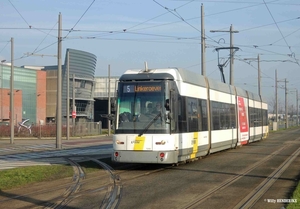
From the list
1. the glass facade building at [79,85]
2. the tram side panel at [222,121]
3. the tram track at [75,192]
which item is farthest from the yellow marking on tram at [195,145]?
the glass facade building at [79,85]

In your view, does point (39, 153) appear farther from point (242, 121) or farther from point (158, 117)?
point (158, 117)

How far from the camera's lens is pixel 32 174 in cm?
1559

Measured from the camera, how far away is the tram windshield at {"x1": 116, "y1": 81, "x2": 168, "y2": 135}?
53.7 ft

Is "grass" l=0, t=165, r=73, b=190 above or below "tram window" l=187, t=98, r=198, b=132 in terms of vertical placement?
below

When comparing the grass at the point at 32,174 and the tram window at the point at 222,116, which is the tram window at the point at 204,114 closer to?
the tram window at the point at 222,116

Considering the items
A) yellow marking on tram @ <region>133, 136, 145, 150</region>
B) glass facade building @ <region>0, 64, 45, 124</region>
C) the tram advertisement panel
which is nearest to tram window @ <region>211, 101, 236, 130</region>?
the tram advertisement panel

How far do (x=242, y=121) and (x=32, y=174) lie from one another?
53.6 feet

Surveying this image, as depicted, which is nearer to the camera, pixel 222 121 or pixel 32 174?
pixel 32 174

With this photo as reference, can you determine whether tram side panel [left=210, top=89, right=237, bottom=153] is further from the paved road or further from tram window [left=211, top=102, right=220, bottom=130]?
the paved road

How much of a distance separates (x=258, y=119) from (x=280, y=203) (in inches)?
1030

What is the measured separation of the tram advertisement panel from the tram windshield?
12.5 metres

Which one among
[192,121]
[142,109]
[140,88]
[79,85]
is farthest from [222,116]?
[79,85]

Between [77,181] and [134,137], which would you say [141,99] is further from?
[77,181]

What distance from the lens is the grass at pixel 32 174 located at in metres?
14.1
